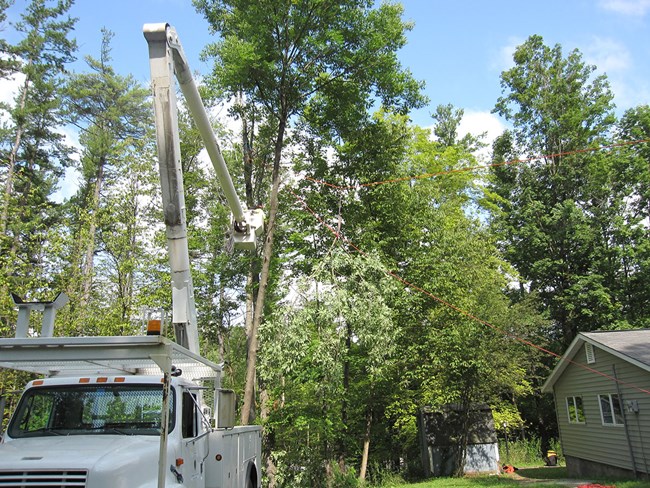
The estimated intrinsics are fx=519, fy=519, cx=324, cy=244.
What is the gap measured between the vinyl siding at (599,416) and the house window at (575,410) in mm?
173

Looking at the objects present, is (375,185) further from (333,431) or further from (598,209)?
(598,209)

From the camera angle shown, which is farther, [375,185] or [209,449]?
[375,185]

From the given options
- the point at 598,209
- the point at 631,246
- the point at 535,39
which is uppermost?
the point at 535,39

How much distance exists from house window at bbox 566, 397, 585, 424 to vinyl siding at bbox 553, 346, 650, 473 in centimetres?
17

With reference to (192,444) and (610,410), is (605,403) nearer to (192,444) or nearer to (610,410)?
(610,410)

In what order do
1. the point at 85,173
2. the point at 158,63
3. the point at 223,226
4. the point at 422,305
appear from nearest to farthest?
the point at 158,63, the point at 422,305, the point at 223,226, the point at 85,173

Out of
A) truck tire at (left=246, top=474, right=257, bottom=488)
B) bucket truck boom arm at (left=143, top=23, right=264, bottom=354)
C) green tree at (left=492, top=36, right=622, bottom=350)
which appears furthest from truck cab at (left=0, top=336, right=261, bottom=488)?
green tree at (left=492, top=36, right=622, bottom=350)

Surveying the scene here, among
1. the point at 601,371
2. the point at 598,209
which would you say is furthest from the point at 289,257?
the point at 598,209

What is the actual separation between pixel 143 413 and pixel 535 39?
35.0 m

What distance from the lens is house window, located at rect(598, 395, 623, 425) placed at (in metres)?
15.4

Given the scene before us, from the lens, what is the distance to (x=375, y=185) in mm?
20188

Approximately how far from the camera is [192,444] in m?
5.18

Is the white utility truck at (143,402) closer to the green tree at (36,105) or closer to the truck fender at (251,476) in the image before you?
the truck fender at (251,476)

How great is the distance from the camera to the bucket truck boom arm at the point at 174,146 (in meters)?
6.39
